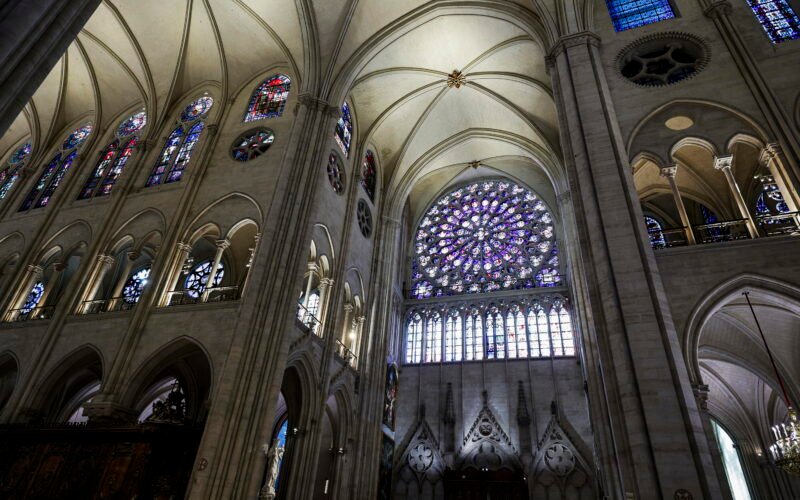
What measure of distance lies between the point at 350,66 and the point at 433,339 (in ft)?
35.2

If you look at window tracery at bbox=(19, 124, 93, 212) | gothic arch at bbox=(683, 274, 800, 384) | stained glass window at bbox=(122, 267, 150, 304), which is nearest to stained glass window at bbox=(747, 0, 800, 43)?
gothic arch at bbox=(683, 274, 800, 384)

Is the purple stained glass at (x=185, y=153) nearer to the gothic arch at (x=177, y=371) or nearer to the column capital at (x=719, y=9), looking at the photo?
the gothic arch at (x=177, y=371)

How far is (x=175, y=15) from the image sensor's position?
15641 millimetres

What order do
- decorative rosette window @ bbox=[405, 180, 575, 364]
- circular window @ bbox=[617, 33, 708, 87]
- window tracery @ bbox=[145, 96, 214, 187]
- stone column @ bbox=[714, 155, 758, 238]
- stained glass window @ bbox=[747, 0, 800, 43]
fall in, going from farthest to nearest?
decorative rosette window @ bbox=[405, 180, 575, 364] → window tracery @ bbox=[145, 96, 214, 187] → circular window @ bbox=[617, 33, 708, 87] → stained glass window @ bbox=[747, 0, 800, 43] → stone column @ bbox=[714, 155, 758, 238]

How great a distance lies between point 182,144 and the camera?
52.2 ft

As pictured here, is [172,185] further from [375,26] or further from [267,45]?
[375,26]

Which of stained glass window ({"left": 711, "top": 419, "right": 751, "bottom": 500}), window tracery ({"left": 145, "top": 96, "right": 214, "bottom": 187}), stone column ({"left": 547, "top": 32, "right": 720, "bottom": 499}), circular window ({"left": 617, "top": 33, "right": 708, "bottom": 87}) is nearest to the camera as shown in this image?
stone column ({"left": 547, "top": 32, "right": 720, "bottom": 499})

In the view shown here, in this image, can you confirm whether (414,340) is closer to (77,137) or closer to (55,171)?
(55,171)

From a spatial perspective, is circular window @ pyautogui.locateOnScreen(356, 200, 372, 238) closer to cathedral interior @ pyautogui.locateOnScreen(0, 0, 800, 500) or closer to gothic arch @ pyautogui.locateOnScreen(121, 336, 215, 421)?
cathedral interior @ pyautogui.locateOnScreen(0, 0, 800, 500)

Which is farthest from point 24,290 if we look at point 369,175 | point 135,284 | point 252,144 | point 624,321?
point 624,321

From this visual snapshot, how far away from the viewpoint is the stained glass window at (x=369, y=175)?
59.6 feet

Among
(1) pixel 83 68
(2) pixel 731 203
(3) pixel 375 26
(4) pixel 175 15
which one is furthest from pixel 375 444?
(1) pixel 83 68

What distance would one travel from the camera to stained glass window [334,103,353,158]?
1640 cm

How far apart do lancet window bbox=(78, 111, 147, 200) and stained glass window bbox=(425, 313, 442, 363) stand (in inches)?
494
